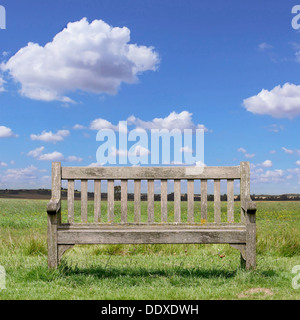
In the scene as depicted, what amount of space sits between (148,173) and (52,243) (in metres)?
1.46

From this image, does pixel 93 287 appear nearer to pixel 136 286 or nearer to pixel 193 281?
pixel 136 286

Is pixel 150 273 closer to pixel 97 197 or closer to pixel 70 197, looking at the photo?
pixel 97 197

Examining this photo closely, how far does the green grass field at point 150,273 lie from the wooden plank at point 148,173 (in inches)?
44.7

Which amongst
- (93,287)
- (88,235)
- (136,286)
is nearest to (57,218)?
(88,235)

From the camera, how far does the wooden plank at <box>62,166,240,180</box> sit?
200 inches

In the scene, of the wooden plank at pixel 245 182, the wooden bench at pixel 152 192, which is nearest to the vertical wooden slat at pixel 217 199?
the wooden bench at pixel 152 192

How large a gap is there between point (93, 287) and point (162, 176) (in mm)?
1604

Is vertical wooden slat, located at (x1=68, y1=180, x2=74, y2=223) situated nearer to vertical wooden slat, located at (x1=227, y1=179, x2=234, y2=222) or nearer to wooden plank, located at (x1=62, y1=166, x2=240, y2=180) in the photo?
wooden plank, located at (x1=62, y1=166, x2=240, y2=180)

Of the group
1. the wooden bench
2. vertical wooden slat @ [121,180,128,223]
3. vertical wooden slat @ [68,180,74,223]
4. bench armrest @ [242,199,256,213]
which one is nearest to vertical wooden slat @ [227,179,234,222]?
the wooden bench

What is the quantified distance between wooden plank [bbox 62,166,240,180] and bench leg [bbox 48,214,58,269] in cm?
65

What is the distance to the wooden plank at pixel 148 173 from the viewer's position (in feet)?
16.6

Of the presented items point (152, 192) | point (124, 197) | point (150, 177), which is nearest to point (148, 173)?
point (150, 177)

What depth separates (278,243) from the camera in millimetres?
6836
